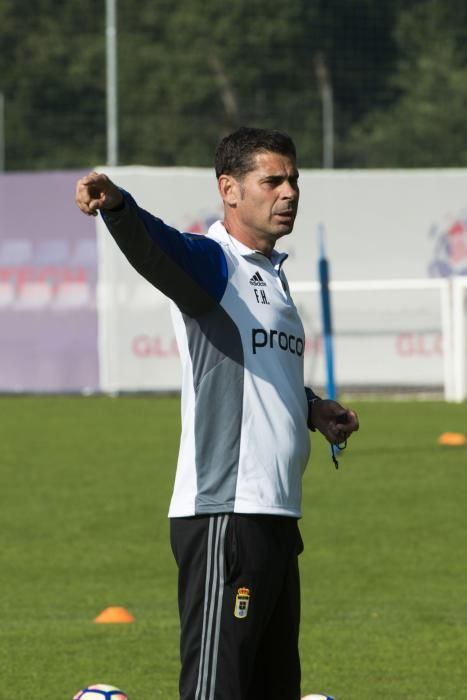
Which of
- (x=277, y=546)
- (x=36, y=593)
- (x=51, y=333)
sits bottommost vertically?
(x=36, y=593)

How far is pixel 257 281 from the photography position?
507 centimetres

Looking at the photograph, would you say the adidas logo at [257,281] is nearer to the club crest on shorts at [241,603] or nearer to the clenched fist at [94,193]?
the clenched fist at [94,193]

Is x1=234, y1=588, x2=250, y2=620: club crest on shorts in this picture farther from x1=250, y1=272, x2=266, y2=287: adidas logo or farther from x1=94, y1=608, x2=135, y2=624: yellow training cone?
x1=94, y1=608, x2=135, y2=624: yellow training cone

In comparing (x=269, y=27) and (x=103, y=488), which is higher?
(x=269, y=27)

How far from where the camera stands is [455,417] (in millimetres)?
20688

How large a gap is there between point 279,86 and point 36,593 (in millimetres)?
41190

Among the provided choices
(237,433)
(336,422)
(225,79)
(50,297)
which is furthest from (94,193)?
(225,79)

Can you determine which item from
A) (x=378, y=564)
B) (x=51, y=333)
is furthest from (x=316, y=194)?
(x=378, y=564)

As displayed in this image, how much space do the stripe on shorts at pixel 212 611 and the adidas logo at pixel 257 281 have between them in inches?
25.8

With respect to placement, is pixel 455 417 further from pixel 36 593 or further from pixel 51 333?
pixel 36 593

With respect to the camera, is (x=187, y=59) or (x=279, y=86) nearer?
(x=279, y=86)

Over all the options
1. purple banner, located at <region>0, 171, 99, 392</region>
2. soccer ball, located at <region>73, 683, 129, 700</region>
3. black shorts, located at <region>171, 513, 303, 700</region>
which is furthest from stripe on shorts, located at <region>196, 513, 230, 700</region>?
purple banner, located at <region>0, 171, 99, 392</region>

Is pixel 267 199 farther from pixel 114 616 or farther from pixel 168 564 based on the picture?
pixel 168 564

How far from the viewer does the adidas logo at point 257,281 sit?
505 centimetres
